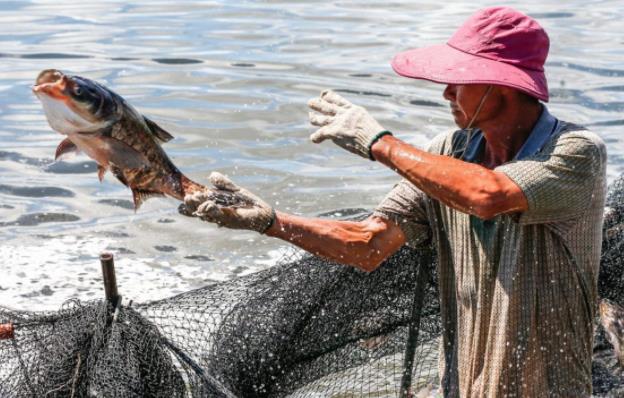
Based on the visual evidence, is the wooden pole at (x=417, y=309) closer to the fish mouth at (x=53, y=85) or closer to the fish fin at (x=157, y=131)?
the fish fin at (x=157, y=131)

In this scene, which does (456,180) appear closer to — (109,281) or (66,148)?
(66,148)

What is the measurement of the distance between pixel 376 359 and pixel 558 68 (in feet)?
34.1

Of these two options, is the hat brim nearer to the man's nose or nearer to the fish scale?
the man's nose

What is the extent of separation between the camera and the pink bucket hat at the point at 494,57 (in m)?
3.77

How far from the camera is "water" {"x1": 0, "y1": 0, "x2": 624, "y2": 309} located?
864cm

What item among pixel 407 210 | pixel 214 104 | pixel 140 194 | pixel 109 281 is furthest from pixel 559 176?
pixel 214 104

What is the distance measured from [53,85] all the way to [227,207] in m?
0.84

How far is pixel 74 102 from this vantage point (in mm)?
3252

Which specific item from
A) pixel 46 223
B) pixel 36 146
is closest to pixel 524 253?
pixel 46 223

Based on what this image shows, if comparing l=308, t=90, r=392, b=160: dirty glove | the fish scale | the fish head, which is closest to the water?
the fish scale

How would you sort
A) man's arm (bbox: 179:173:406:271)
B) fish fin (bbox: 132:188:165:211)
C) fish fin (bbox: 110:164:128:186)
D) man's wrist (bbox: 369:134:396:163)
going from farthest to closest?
man's arm (bbox: 179:173:406:271)
fish fin (bbox: 132:188:165:211)
man's wrist (bbox: 369:134:396:163)
fish fin (bbox: 110:164:128:186)

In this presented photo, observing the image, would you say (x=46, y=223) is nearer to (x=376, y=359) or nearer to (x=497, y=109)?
(x=376, y=359)

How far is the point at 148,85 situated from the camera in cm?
1355

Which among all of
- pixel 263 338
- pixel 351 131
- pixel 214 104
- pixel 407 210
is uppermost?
pixel 351 131
